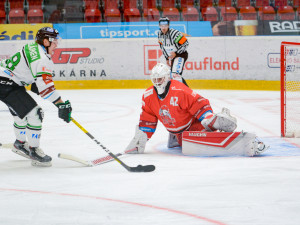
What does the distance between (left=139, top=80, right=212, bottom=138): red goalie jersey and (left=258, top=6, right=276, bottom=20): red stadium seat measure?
20.5ft

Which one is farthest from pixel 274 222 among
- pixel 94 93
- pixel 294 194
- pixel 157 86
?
pixel 94 93

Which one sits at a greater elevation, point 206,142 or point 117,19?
point 117,19

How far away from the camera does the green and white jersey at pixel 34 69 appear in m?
3.94

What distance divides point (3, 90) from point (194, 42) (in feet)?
22.5

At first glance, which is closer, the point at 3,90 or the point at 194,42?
the point at 3,90

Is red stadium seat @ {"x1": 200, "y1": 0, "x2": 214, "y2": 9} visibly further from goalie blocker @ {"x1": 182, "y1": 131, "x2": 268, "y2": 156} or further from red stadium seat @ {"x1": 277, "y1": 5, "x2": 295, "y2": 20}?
goalie blocker @ {"x1": 182, "y1": 131, "x2": 268, "y2": 156}

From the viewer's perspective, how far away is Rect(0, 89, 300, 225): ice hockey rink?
2.79 meters

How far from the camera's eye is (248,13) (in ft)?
34.6

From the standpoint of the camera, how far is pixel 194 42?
1055cm

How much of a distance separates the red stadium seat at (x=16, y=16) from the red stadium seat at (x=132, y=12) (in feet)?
6.72

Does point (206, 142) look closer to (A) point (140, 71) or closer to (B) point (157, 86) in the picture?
(B) point (157, 86)

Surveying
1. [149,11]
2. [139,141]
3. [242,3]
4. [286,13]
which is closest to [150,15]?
[149,11]

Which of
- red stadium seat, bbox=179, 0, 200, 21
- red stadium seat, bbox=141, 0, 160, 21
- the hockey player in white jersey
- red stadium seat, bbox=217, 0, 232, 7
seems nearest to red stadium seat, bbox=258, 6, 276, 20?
red stadium seat, bbox=217, 0, 232, 7

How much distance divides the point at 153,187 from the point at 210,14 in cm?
776
